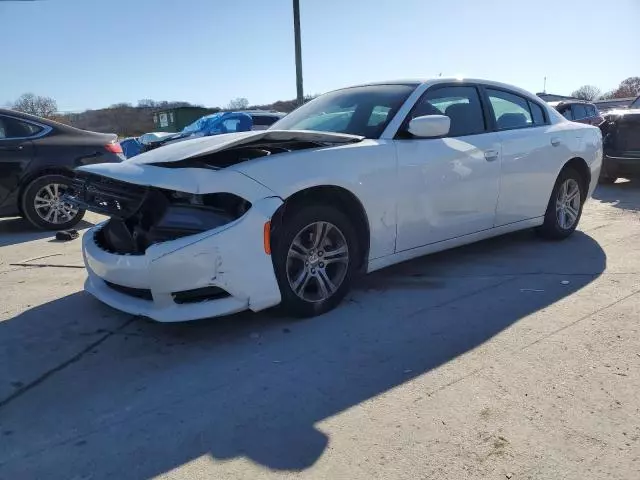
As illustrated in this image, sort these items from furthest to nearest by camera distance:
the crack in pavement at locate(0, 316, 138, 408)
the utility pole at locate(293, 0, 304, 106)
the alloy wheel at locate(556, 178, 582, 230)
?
the utility pole at locate(293, 0, 304, 106), the alloy wheel at locate(556, 178, 582, 230), the crack in pavement at locate(0, 316, 138, 408)

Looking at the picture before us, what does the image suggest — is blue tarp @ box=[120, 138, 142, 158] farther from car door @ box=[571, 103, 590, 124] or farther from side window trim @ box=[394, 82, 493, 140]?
car door @ box=[571, 103, 590, 124]

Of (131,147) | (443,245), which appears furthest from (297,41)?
(443,245)

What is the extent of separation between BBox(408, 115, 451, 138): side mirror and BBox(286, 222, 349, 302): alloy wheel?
0.93 meters

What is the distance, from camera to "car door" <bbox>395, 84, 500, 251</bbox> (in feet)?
12.7

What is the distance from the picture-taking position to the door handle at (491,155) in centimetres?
438

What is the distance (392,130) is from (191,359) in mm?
2125

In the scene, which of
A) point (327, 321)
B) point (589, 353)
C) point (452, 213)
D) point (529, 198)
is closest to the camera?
point (589, 353)

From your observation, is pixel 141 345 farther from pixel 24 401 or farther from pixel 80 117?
pixel 80 117

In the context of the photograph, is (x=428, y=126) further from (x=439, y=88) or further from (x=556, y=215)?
(x=556, y=215)

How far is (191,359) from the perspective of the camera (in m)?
3.01

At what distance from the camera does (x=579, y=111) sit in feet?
45.4

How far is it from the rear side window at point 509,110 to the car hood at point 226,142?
1.66 m

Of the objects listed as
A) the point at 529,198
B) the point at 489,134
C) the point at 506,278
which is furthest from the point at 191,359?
the point at 529,198

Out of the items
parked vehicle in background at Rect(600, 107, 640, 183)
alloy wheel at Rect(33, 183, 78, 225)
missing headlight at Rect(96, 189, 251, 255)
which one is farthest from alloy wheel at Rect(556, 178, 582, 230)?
alloy wheel at Rect(33, 183, 78, 225)
